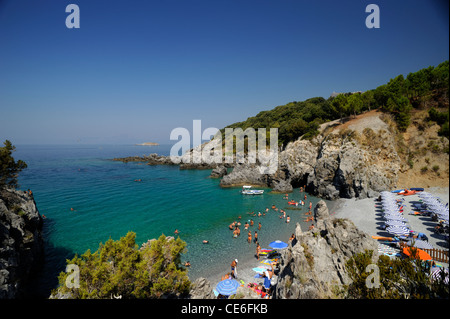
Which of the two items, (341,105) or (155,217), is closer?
(155,217)

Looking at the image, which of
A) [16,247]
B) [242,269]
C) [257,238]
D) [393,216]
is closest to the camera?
[16,247]

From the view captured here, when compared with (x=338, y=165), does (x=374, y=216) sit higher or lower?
lower

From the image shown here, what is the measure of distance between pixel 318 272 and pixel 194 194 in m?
34.3

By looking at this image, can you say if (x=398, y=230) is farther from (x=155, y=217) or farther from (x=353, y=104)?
(x=353, y=104)

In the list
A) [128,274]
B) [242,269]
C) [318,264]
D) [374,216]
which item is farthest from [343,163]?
[128,274]

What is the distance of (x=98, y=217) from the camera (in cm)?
3120

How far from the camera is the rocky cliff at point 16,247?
12616 mm

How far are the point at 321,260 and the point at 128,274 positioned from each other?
10.8 meters

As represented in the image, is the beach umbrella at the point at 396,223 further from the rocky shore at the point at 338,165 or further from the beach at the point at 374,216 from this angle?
the rocky shore at the point at 338,165

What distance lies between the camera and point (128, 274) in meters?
10.1

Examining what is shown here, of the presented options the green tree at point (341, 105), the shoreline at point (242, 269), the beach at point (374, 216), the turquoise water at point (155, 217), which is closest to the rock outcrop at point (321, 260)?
the shoreline at point (242, 269)

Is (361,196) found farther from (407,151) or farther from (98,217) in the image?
(98,217)

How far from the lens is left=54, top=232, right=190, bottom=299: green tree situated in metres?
9.67
